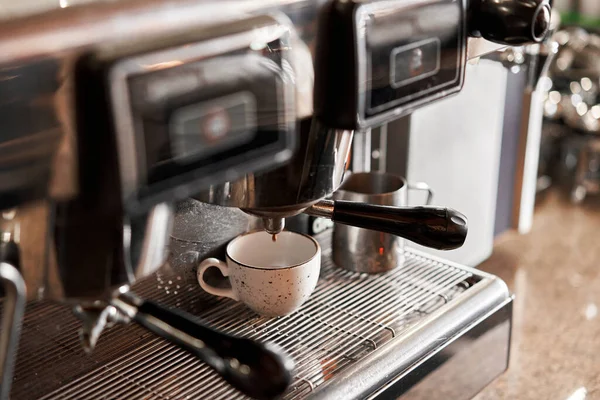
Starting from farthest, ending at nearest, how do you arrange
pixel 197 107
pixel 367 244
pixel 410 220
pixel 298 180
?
pixel 367 244
pixel 410 220
pixel 298 180
pixel 197 107

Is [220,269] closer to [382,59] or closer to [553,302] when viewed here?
[382,59]

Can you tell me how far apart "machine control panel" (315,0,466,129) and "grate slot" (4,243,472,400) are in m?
0.24

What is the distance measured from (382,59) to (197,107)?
148 millimetres

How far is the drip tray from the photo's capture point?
58 centimetres

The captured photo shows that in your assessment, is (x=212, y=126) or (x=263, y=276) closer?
(x=212, y=126)

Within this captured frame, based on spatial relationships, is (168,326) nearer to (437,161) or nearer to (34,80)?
(34,80)

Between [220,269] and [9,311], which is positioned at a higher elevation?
[9,311]

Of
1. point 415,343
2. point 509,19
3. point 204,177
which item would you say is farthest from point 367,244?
point 204,177

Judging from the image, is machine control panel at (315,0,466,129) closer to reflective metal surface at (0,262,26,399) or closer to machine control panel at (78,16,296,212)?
machine control panel at (78,16,296,212)

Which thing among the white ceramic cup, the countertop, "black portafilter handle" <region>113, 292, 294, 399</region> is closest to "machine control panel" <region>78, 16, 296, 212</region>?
"black portafilter handle" <region>113, 292, 294, 399</region>

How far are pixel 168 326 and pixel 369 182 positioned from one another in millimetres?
431

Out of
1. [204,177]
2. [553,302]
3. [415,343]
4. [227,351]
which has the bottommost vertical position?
[553,302]

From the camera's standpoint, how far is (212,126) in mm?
367

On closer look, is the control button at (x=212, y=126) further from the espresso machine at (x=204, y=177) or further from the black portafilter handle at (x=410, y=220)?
the black portafilter handle at (x=410, y=220)
